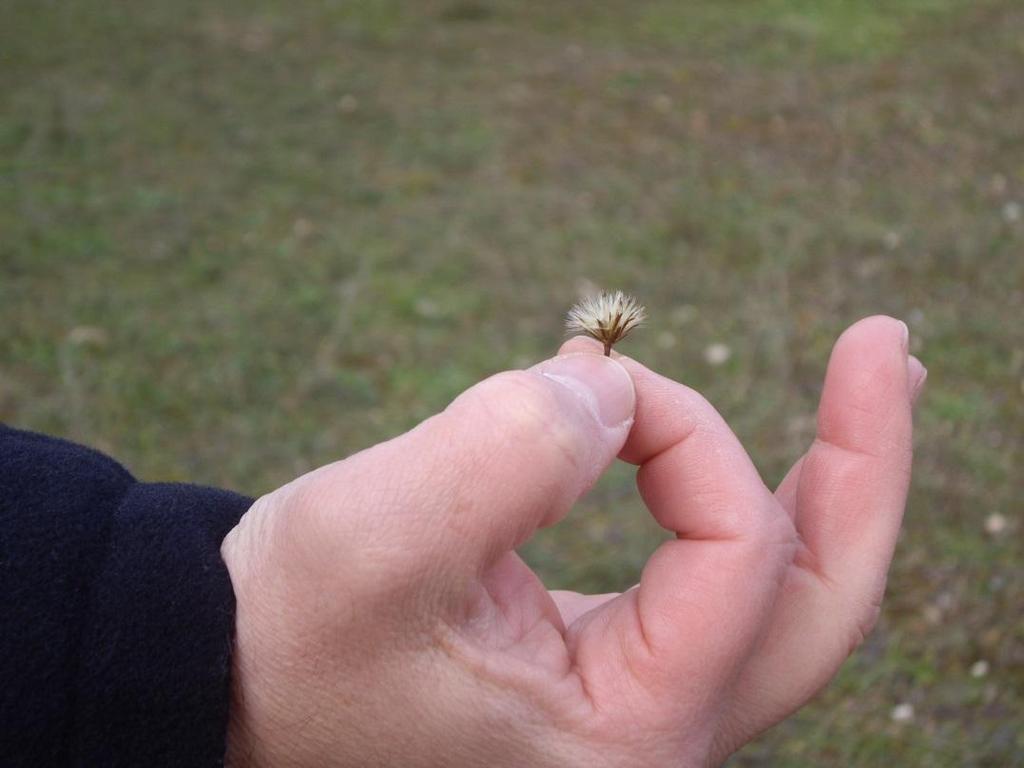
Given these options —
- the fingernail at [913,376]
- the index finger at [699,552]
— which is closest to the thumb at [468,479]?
the index finger at [699,552]

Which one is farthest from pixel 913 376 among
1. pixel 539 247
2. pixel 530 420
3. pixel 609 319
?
pixel 539 247

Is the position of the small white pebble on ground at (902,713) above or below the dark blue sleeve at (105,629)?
below

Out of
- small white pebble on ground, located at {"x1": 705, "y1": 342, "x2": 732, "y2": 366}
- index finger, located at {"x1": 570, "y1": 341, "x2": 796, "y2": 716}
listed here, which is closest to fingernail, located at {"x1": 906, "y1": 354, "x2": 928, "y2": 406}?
index finger, located at {"x1": 570, "y1": 341, "x2": 796, "y2": 716}

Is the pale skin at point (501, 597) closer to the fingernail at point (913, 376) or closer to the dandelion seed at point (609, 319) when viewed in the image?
the dandelion seed at point (609, 319)

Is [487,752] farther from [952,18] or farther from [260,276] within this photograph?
[952,18]

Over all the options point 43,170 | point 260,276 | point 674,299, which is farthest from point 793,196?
point 43,170

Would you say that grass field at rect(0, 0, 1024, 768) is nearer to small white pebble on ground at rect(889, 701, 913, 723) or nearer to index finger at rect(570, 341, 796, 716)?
small white pebble on ground at rect(889, 701, 913, 723)
